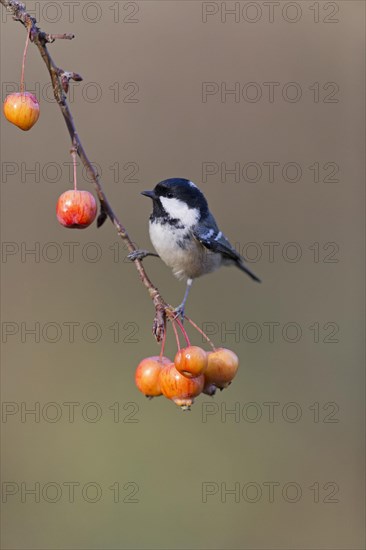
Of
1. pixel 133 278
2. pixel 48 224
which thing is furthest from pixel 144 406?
pixel 48 224

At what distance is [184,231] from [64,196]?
1.15 m

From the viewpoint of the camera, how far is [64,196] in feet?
5.47

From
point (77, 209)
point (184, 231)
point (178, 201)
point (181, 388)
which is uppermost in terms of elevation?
point (178, 201)

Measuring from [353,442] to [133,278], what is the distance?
178 centimetres

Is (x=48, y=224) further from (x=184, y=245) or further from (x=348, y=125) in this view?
(x=348, y=125)

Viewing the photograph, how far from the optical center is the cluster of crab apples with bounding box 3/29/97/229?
61.7 inches

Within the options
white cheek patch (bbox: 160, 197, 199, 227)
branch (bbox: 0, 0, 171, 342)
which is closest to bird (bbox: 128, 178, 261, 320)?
white cheek patch (bbox: 160, 197, 199, 227)

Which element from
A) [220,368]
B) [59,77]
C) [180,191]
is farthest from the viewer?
[180,191]

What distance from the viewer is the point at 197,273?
2920 mm

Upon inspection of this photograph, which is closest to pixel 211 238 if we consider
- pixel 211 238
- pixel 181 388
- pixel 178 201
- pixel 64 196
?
pixel 211 238

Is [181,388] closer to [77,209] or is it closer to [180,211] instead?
[77,209]

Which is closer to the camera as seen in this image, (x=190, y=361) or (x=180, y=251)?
(x=190, y=361)

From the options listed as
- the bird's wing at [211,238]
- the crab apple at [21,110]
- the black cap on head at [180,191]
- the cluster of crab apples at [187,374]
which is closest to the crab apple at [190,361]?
the cluster of crab apples at [187,374]

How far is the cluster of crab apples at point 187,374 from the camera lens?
1516mm
